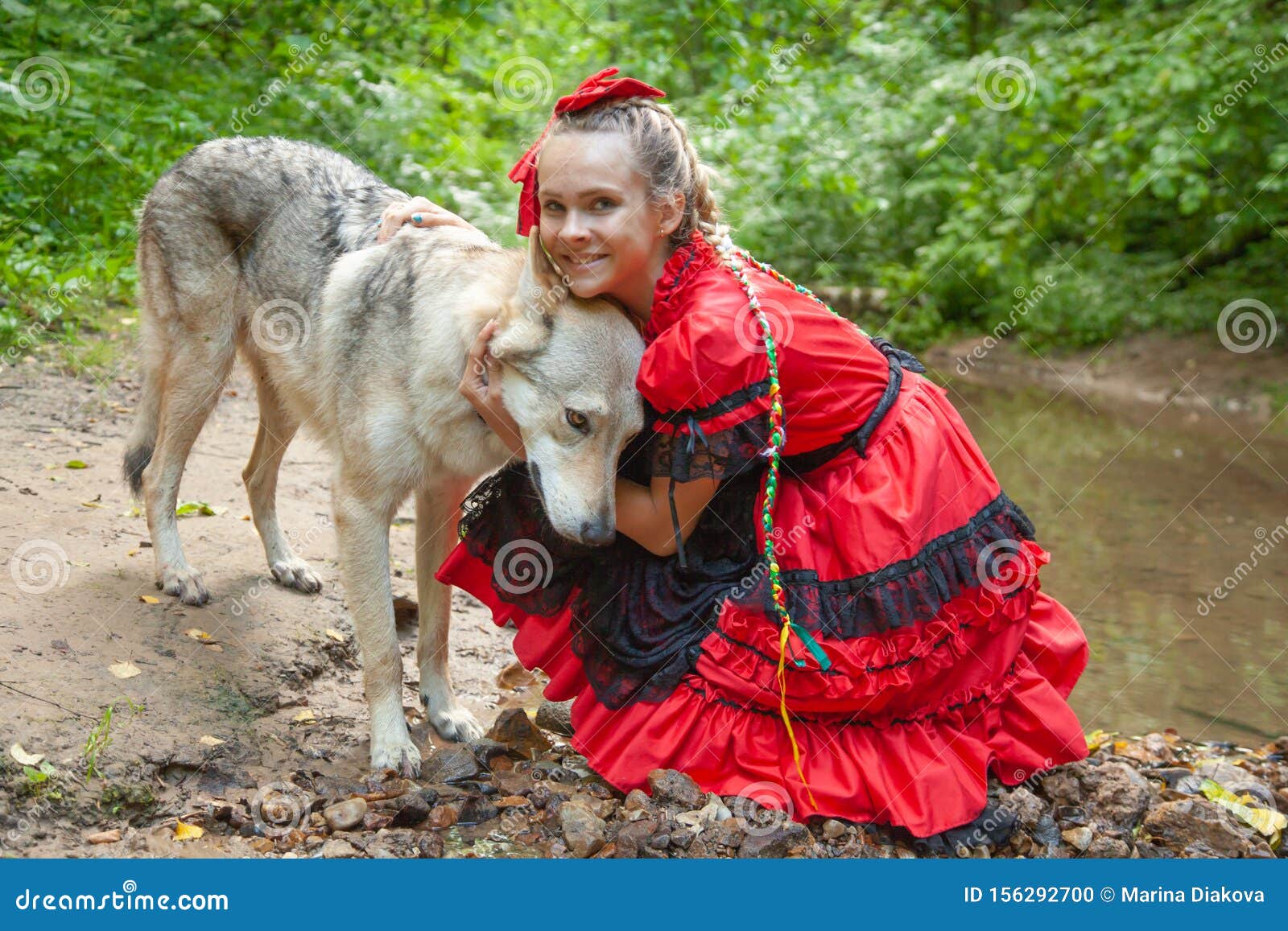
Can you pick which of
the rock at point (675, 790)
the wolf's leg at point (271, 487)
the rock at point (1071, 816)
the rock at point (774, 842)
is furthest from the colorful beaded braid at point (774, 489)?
the wolf's leg at point (271, 487)

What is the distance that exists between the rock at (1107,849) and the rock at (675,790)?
1.10 m

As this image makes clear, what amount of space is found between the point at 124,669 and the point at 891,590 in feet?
7.53

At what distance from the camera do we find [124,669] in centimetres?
334

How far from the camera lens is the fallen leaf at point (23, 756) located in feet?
9.05

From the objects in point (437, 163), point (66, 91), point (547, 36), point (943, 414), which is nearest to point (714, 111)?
point (437, 163)

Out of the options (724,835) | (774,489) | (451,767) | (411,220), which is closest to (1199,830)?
(724,835)

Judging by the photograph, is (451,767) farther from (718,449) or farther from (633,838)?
(718,449)

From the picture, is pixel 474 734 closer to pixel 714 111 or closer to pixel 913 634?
pixel 913 634

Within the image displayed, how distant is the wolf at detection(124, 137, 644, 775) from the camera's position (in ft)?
10.0

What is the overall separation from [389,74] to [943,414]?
21.4 feet

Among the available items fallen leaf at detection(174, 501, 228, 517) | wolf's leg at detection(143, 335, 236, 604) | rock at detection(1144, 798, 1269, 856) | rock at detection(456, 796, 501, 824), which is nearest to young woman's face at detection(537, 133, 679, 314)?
rock at detection(456, 796, 501, 824)

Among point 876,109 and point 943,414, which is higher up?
point 876,109

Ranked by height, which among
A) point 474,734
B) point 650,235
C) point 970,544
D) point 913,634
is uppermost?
point 650,235

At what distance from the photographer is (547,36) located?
1436cm
